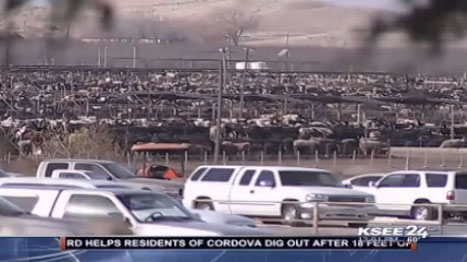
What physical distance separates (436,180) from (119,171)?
195 cm

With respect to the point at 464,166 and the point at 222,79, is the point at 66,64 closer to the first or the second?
the point at 222,79

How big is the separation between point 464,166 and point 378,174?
54 centimetres

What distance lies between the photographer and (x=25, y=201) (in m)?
5.86

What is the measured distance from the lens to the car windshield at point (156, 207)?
5.93 m

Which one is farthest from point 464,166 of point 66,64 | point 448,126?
point 66,64

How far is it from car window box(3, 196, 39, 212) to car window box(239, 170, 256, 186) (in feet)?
→ 4.24

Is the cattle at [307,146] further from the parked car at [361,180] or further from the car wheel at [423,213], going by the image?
the car wheel at [423,213]

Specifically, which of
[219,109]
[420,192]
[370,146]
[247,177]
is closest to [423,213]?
[420,192]

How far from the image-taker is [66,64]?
17.4 ft

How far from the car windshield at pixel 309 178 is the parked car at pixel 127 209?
48 centimetres

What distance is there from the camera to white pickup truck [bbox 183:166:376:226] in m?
5.73

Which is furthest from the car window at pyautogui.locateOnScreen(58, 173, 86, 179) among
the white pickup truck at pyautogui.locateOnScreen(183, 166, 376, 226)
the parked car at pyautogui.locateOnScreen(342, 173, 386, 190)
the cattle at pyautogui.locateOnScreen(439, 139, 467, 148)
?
the cattle at pyautogui.locateOnScreen(439, 139, 467, 148)

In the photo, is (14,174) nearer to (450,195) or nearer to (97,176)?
(97,176)

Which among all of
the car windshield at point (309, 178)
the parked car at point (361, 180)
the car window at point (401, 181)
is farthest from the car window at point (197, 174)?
the car window at point (401, 181)
